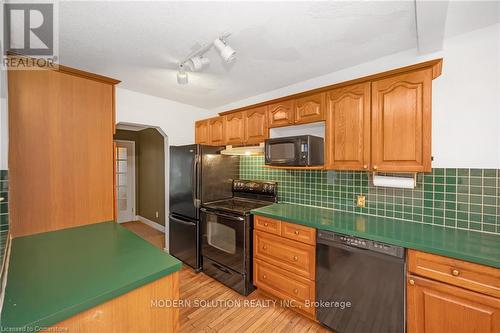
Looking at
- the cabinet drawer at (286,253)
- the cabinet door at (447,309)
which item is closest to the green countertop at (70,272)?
the cabinet drawer at (286,253)

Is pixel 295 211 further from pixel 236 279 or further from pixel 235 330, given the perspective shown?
pixel 235 330

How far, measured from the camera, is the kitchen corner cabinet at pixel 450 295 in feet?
3.88

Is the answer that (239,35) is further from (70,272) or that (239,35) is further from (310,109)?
(70,272)

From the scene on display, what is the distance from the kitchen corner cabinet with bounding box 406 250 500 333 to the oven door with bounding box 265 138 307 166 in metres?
1.13

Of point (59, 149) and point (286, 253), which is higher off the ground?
point (59, 149)

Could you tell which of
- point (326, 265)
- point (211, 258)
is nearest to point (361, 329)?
point (326, 265)

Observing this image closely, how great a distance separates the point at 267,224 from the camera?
217 cm

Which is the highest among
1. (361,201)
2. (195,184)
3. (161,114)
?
A: (161,114)

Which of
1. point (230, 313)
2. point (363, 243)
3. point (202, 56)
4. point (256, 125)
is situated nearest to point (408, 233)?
point (363, 243)

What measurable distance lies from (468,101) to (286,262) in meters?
1.99

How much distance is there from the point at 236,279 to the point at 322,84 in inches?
93.2

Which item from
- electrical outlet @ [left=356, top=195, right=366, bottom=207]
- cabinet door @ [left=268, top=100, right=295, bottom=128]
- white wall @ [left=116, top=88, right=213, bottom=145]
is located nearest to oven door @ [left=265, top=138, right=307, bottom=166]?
cabinet door @ [left=268, top=100, right=295, bottom=128]

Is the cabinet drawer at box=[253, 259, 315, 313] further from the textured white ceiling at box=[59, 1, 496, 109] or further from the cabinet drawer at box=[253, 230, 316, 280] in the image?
the textured white ceiling at box=[59, 1, 496, 109]

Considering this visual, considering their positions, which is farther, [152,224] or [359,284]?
[152,224]
